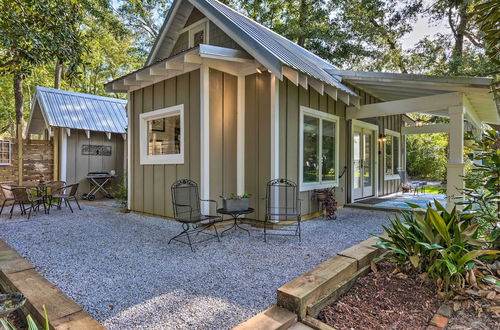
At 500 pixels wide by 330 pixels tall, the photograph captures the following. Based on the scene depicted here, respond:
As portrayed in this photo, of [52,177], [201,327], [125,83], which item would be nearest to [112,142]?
[52,177]

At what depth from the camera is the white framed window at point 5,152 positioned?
24.8ft

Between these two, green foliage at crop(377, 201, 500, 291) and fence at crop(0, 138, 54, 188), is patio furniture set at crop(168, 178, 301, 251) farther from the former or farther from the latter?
fence at crop(0, 138, 54, 188)

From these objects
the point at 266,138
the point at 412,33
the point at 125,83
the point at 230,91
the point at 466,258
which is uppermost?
the point at 412,33

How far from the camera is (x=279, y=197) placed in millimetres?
4992

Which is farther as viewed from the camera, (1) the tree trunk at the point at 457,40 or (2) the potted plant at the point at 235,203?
(1) the tree trunk at the point at 457,40

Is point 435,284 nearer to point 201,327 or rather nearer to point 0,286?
point 201,327

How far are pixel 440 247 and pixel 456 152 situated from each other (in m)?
3.63

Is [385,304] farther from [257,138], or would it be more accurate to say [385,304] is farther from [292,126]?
[292,126]

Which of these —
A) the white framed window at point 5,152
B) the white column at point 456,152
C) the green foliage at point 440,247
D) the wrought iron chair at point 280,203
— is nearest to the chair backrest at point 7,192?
the white framed window at point 5,152

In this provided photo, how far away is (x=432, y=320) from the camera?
6.55 feet

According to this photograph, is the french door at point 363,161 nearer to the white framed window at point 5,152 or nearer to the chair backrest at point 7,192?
the chair backrest at point 7,192

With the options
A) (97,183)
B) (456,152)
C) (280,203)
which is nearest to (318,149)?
(280,203)

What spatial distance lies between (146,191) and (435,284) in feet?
17.9

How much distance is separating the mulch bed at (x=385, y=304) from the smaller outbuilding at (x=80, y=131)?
29.9 feet
